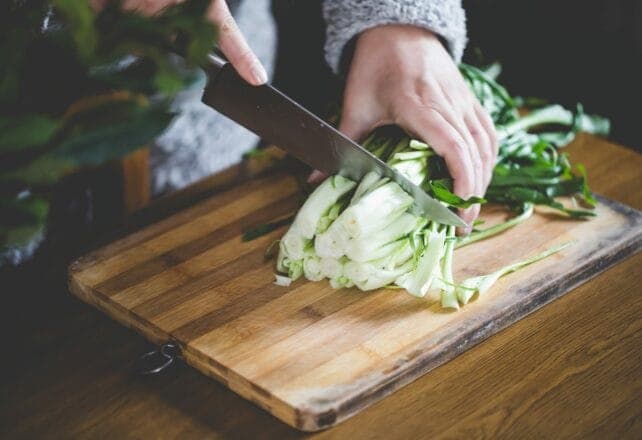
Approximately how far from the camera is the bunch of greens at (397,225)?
4.25ft

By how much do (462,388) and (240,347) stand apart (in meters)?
0.32

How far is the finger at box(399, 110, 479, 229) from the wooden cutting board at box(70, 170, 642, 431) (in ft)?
0.34

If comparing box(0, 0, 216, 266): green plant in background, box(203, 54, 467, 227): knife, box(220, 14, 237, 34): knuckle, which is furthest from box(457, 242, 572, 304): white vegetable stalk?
box(0, 0, 216, 266): green plant in background

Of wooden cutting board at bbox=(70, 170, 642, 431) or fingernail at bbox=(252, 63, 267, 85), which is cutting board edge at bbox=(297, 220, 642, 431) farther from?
fingernail at bbox=(252, 63, 267, 85)

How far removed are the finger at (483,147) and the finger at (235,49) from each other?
0.43 meters

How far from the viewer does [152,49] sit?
2.37 feet

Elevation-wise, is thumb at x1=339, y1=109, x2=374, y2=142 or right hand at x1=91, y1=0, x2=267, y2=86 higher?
right hand at x1=91, y1=0, x2=267, y2=86

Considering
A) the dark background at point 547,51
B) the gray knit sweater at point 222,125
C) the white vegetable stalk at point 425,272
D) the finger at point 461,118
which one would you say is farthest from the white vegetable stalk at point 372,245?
the dark background at point 547,51

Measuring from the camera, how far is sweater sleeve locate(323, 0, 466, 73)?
1513mm

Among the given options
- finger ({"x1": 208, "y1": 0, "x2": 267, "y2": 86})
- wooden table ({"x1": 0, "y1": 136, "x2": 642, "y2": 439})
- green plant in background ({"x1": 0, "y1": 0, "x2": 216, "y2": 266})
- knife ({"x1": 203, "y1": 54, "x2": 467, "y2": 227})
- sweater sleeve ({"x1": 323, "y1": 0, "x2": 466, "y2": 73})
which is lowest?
wooden table ({"x1": 0, "y1": 136, "x2": 642, "y2": 439})

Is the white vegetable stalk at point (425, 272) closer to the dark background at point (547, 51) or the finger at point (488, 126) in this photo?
the finger at point (488, 126)

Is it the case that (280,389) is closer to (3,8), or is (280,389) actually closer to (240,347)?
(240,347)

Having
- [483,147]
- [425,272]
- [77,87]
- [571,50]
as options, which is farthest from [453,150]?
[571,50]

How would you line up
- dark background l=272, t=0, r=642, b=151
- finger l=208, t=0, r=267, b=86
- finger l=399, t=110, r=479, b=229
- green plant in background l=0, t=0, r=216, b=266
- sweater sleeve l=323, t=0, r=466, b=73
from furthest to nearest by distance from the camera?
1. dark background l=272, t=0, r=642, b=151
2. sweater sleeve l=323, t=0, r=466, b=73
3. finger l=399, t=110, r=479, b=229
4. finger l=208, t=0, r=267, b=86
5. green plant in background l=0, t=0, r=216, b=266
